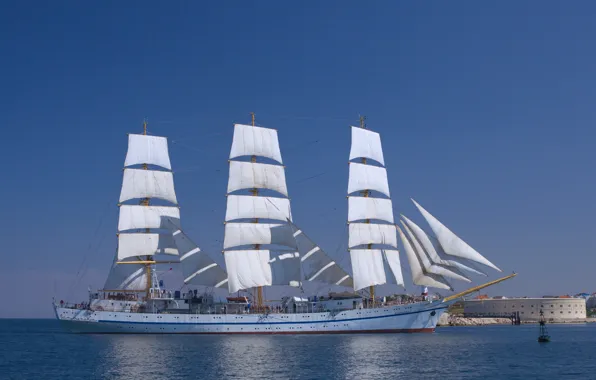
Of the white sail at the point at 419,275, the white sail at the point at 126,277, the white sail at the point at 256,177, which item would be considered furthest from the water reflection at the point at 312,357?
the white sail at the point at 256,177

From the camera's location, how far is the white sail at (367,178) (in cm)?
7825

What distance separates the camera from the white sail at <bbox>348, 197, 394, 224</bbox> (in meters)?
77.7

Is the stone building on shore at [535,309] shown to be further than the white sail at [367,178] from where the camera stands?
Yes

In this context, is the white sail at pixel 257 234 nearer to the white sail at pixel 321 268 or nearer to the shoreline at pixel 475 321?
the white sail at pixel 321 268

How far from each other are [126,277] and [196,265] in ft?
31.9

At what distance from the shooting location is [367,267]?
76.3 meters

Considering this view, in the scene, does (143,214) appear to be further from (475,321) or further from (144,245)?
(475,321)

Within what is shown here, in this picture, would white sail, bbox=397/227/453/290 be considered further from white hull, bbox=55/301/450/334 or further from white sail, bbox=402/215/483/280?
white hull, bbox=55/301/450/334

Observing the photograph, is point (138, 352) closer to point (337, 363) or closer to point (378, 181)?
point (337, 363)

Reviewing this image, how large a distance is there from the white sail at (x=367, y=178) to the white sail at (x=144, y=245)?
72.8 ft

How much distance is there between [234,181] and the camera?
7794cm

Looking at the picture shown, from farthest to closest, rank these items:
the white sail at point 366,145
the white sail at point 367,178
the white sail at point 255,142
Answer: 1. the white sail at point 366,145
2. the white sail at point 255,142
3. the white sail at point 367,178

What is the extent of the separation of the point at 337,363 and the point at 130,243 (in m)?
40.0

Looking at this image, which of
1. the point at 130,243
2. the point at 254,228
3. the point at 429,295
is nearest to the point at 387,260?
the point at 429,295
